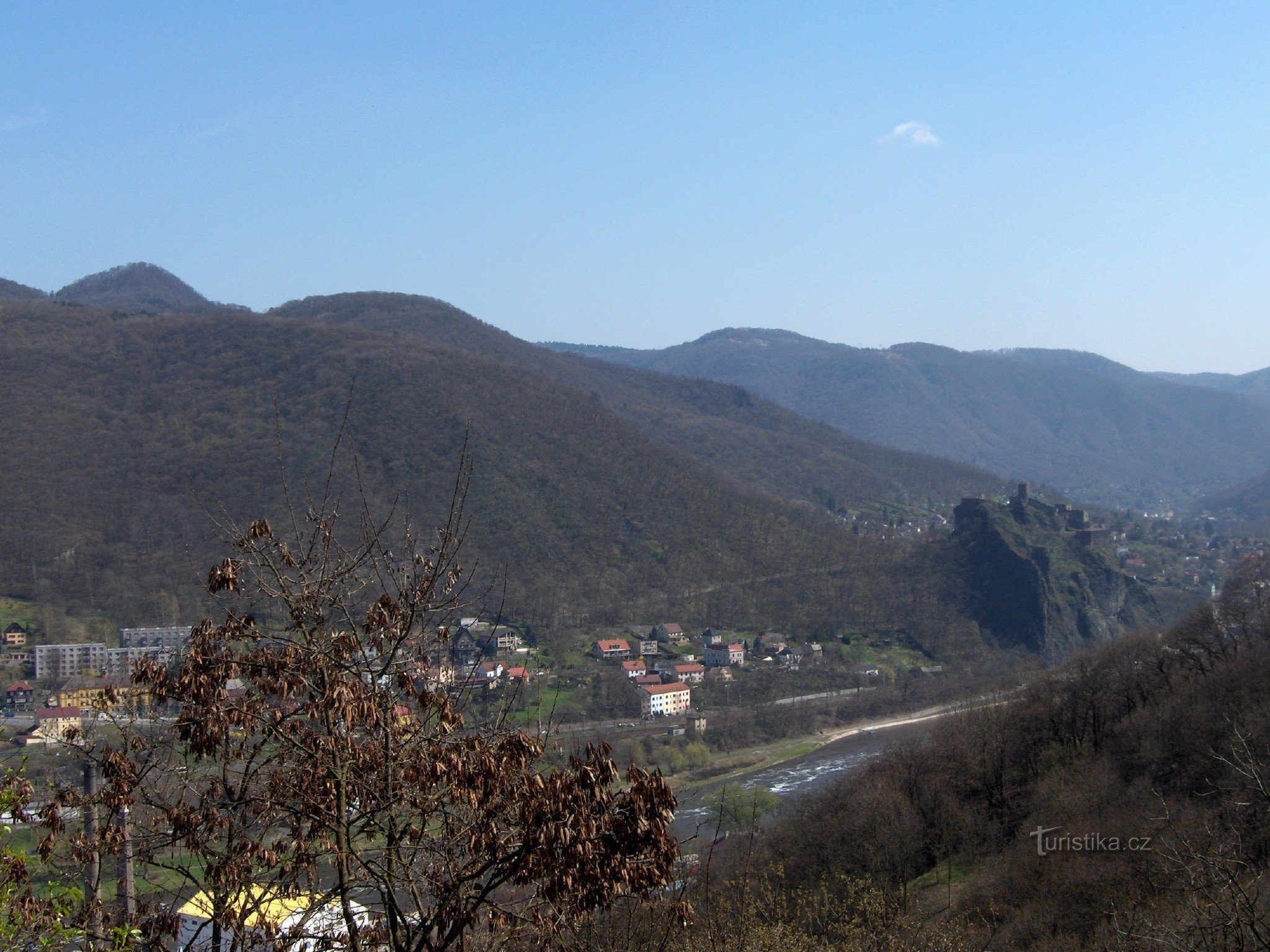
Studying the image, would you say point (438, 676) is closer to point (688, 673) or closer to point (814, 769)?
point (814, 769)

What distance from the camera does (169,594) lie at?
121ft

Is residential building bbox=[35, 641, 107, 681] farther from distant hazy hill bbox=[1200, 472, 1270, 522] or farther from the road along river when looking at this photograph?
distant hazy hill bbox=[1200, 472, 1270, 522]

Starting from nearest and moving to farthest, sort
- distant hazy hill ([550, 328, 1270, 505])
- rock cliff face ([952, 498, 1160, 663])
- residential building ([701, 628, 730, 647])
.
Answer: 1. residential building ([701, 628, 730, 647])
2. rock cliff face ([952, 498, 1160, 663])
3. distant hazy hill ([550, 328, 1270, 505])

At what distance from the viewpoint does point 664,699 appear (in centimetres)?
3203

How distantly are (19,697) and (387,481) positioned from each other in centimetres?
2266

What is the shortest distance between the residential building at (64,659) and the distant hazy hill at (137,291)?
3093 inches

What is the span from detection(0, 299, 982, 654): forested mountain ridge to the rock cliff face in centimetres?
204

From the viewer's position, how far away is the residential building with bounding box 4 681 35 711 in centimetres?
2666

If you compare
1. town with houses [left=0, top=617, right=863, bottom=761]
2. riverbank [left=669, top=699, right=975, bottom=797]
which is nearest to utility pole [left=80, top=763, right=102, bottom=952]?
town with houses [left=0, top=617, right=863, bottom=761]

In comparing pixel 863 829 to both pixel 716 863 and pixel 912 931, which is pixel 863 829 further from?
pixel 912 931

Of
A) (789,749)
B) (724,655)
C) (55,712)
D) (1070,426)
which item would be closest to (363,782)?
(55,712)

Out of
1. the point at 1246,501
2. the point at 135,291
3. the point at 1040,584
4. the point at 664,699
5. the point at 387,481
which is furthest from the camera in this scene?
the point at 135,291

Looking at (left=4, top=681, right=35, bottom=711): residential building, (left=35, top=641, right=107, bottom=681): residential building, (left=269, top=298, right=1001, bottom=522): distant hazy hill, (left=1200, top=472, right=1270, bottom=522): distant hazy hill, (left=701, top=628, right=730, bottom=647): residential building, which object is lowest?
(left=701, top=628, right=730, bottom=647): residential building

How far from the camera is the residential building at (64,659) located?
29250 mm
